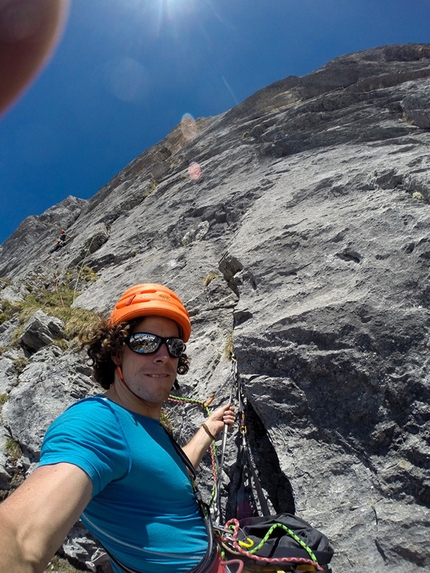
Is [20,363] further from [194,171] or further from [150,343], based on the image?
[194,171]

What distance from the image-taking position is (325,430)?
3.78 meters

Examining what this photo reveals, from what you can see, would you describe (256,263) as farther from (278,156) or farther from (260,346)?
(278,156)

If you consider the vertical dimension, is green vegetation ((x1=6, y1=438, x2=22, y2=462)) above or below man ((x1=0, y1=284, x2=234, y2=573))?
below

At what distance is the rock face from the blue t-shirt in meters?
1.81

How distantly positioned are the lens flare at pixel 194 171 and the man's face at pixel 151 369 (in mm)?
11169

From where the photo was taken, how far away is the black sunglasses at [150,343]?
9.21 ft

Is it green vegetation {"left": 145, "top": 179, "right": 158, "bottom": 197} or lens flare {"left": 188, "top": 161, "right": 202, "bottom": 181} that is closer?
lens flare {"left": 188, "top": 161, "right": 202, "bottom": 181}

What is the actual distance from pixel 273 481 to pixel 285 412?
764 mm

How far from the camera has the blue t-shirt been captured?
1.89 meters

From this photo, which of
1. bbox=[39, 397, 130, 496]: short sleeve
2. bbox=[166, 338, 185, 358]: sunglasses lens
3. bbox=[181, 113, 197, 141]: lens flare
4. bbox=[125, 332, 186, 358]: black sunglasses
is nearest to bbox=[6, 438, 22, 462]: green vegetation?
bbox=[125, 332, 186, 358]: black sunglasses

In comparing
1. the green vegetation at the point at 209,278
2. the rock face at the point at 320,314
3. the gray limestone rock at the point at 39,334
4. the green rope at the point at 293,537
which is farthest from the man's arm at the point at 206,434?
the gray limestone rock at the point at 39,334

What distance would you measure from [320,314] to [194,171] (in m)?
10.9

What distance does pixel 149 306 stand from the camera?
2936 mm

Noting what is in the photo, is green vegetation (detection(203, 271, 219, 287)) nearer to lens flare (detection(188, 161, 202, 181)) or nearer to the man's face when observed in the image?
the man's face
